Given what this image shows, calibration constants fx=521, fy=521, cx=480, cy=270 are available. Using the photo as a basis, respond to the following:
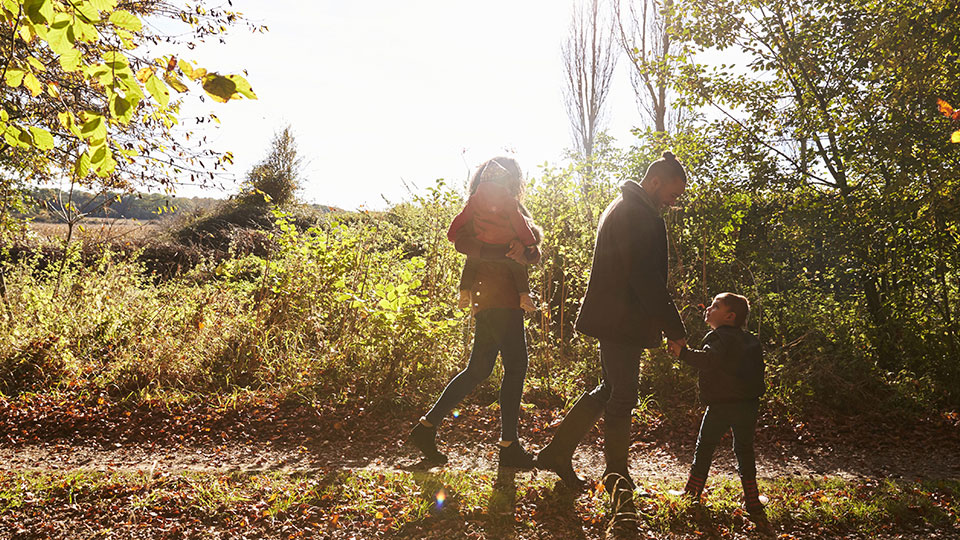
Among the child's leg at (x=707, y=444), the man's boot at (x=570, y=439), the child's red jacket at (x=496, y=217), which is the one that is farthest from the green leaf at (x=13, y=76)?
the child's leg at (x=707, y=444)

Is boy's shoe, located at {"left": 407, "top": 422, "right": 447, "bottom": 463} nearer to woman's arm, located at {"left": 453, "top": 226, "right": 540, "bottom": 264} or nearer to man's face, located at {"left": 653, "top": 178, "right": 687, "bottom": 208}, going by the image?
woman's arm, located at {"left": 453, "top": 226, "right": 540, "bottom": 264}

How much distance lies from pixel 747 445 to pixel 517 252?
1714mm

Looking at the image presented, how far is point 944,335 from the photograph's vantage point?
5461mm

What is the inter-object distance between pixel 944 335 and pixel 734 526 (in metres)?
4.39

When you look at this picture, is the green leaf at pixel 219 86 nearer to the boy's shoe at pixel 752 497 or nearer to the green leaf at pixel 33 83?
the green leaf at pixel 33 83

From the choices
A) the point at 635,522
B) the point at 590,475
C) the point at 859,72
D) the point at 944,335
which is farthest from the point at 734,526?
the point at 859,72

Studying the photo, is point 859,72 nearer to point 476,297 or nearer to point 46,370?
point 476,297

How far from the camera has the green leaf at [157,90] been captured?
5.73ft

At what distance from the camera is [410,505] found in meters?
2.95

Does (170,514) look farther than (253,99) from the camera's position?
Yes

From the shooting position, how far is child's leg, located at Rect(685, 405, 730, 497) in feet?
9.55

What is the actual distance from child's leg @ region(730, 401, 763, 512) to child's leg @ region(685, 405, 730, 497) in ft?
0.23

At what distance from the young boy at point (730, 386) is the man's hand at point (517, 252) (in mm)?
1056

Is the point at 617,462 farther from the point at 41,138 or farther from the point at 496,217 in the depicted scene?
the point at 41,138
